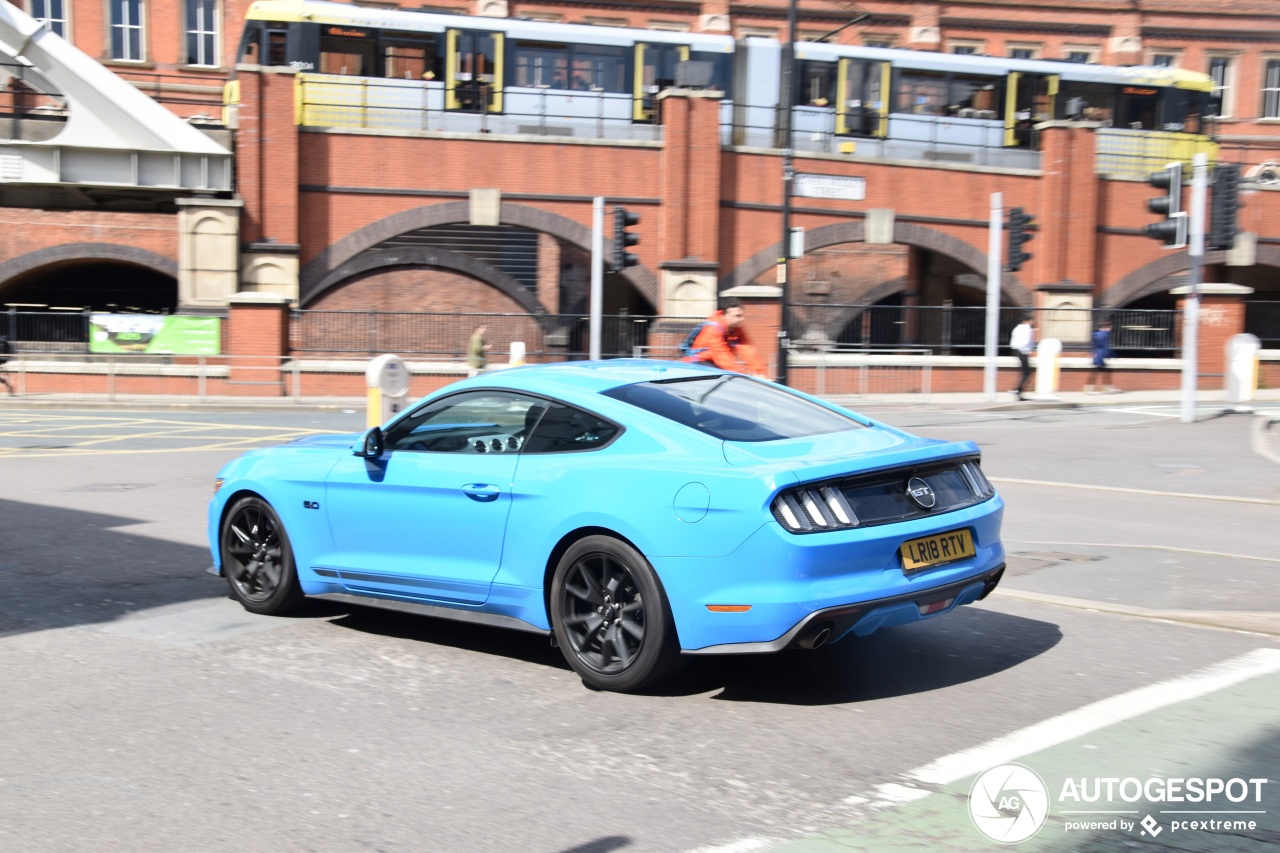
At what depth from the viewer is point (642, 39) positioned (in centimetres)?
3297

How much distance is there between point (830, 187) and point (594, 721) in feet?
106

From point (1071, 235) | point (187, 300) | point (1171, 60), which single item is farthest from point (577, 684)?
point (1171, 60)

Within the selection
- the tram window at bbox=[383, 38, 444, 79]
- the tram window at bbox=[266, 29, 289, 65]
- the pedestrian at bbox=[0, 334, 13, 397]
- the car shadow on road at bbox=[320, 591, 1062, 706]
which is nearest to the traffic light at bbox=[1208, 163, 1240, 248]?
the car shadow on road at bbox=[320, 591, 1062, 706]

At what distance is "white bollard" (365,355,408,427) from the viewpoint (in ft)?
42.3

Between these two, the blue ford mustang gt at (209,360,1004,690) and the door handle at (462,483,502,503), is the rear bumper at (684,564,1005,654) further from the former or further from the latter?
the door handle at (462,483,502,503)

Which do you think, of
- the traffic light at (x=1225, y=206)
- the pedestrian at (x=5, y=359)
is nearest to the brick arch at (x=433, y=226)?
the pedestrian at (x=5, y=359)

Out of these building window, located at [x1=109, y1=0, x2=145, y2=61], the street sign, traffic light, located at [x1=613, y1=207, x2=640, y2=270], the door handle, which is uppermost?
building window, located at [x1=109, y1=0, x2=145, y2=61]

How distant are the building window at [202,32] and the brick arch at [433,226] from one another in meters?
15.2

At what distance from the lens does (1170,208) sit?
18.5m

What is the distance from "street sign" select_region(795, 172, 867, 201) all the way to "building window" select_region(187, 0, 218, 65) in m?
21.9

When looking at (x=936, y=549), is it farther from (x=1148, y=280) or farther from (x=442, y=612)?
(x=1148, y=280)

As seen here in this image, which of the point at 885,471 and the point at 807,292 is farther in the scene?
the point at 807,292

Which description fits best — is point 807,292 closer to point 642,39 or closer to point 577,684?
point 642,39

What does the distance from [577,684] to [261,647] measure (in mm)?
1755
